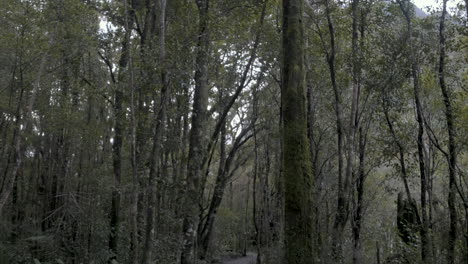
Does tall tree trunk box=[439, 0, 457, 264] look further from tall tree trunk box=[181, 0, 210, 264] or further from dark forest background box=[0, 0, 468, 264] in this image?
tall tree trunk box=[181, 0, 210, 264]

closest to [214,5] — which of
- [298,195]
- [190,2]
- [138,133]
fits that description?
[190,2]

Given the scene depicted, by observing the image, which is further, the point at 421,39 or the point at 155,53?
the point at 421,39

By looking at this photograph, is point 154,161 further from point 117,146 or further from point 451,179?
point 451,179

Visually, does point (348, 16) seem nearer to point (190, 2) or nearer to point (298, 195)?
point (190, 2)

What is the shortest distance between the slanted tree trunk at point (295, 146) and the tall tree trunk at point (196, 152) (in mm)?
3929

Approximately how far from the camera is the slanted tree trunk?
625 cm

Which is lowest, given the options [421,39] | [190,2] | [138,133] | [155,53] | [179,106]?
[138,133]

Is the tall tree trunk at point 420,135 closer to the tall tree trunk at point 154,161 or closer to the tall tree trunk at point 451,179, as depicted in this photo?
the tall tree trunk at point 451,179

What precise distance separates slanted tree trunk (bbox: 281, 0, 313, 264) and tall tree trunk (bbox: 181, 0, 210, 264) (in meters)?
3.93

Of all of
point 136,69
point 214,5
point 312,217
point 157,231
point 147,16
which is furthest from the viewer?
point 147,16

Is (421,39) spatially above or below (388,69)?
above

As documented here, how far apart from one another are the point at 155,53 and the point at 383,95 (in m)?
7.87

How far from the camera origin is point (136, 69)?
452 inches

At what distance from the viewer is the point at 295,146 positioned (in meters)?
6.76
